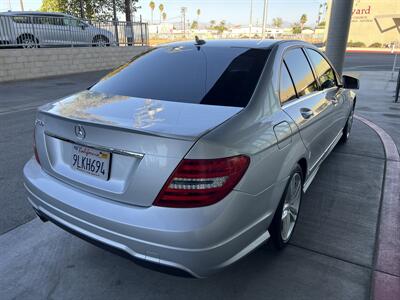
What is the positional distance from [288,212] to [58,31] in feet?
48.6

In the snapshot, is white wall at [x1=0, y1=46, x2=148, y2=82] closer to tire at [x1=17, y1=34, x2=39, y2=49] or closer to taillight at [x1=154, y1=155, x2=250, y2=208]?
tire at [x1=17, y1=34, x2=39, y2=49]

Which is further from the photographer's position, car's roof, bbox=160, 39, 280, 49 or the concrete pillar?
the concrete pillar

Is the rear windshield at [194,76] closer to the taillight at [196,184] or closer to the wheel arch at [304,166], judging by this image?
the taillight at [196,184]

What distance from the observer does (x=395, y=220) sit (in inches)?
138

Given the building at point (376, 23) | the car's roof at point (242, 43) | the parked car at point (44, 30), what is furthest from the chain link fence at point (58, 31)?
the building at point (376, 23)

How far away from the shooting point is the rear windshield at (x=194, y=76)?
8.38 ft

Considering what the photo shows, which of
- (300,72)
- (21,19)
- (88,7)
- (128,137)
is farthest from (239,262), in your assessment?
(88,7)

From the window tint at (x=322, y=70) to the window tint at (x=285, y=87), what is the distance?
932 millimetres

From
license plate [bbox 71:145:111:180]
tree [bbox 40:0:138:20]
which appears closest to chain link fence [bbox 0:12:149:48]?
tree [bbox 40:0:138:20]

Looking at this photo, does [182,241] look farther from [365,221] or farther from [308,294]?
[365,221]

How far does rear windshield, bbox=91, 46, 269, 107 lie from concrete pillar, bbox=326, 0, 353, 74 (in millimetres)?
6100

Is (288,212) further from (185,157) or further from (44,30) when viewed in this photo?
(44,30)

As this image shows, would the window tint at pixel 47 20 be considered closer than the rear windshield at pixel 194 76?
No

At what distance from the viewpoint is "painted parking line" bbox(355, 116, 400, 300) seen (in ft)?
8.43
